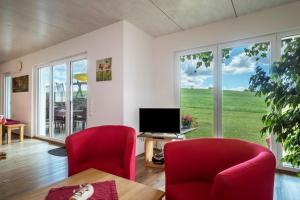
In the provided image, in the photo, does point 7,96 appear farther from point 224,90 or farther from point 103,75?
point 224,90

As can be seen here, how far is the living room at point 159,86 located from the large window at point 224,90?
0.06ft

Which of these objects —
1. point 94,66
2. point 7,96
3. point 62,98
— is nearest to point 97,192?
point 94,66

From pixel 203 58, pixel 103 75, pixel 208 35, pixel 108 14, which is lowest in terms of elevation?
pixel 103 75

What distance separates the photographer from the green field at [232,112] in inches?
123

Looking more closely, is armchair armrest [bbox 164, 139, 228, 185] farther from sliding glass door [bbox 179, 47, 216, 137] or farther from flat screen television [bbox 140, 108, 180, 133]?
sliding glass door [bbox 179, 47, 216, 137]

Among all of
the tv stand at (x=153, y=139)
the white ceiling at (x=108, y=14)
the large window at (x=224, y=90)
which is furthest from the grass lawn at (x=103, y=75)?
the large window at (x=224, y=90)

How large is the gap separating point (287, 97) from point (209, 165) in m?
0.93

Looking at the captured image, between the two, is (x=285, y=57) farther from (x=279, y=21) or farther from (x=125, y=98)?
(x=125, y=98)

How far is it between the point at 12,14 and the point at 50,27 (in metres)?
0.64

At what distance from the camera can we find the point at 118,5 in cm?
284

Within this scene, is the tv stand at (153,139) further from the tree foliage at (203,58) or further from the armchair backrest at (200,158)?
the tree foliage at (203,58)

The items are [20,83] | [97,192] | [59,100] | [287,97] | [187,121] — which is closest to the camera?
[97,192]

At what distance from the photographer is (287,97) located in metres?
1.67

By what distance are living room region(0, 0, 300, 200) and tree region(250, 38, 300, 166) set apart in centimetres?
1
